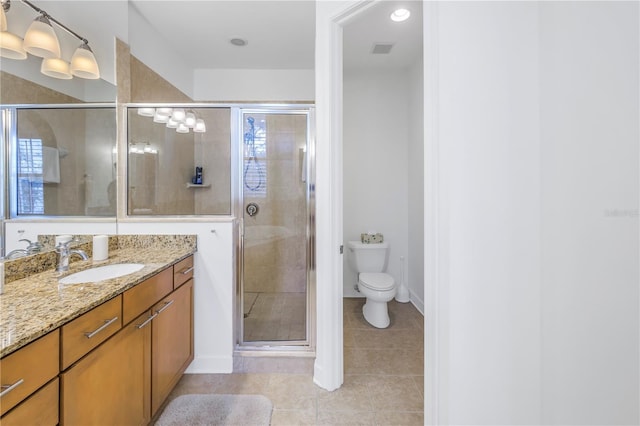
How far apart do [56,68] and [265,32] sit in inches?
65.1

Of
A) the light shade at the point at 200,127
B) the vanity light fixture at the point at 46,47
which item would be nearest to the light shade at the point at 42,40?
the vanity light fixture at the point at 46,47

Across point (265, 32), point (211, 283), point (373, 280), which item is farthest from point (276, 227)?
point (265, 32)

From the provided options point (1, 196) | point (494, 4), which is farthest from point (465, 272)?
point (1, 196)

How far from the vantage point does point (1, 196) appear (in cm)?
105

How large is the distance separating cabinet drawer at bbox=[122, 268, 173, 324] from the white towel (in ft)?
2.36

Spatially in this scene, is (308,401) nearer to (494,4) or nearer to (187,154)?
(494,4)

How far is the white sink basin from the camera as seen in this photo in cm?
130

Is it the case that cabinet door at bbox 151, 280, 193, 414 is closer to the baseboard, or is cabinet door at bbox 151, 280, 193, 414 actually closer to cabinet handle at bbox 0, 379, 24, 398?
the baseboard

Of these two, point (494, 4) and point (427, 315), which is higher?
point (494, 4)

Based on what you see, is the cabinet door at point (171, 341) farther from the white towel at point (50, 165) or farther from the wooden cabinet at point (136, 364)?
the white towel at point (50, 165)

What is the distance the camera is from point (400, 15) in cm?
206

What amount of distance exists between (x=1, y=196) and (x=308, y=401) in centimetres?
181

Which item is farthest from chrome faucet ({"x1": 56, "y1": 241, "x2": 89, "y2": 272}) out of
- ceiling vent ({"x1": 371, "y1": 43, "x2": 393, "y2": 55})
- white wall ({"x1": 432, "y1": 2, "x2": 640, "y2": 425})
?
ceiling vent ({"x1": 371, "y1": 43, "x2": 393, "y2": 55})

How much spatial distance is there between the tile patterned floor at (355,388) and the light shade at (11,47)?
6.28ft
